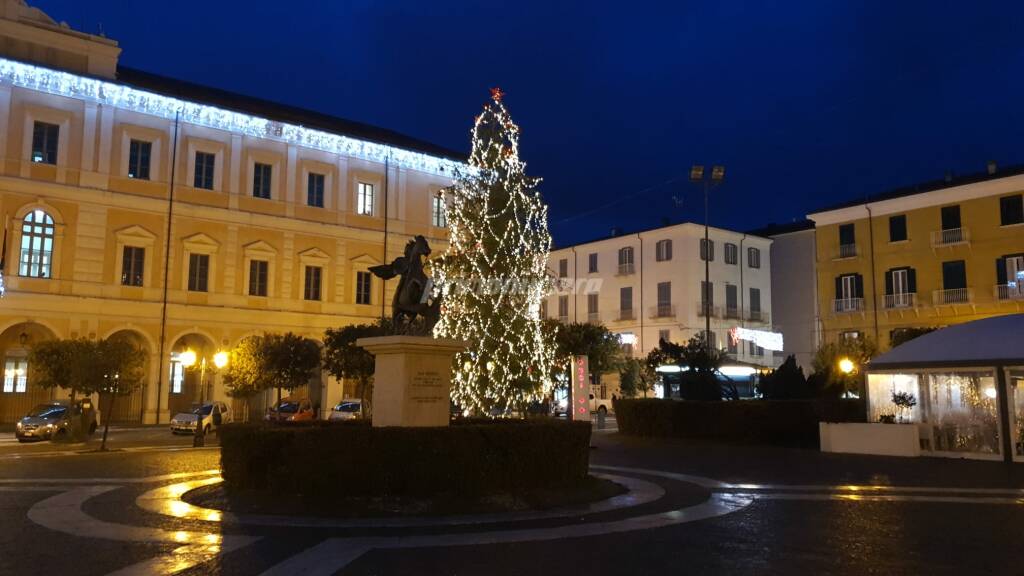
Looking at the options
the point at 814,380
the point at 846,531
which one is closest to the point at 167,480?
the point at 846,531

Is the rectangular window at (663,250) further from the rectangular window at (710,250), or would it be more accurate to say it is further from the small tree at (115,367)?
the small tree at (115,367)

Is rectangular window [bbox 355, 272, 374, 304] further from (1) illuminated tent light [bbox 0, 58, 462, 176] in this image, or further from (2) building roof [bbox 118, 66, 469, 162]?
(2) building roof [bbox 118, 66, 469, 162]

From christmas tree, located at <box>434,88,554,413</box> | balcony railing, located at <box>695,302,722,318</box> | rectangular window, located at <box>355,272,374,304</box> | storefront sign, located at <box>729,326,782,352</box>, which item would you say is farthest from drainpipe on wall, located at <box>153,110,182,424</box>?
balcony railing, located at <box>695,302,722,318</box>

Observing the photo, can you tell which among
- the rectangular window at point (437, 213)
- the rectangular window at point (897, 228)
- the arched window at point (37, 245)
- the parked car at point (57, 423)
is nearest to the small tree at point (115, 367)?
the parked car at point (57, 423)

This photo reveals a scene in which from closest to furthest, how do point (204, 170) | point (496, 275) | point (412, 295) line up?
point (412, 295)
point (496, 275)
point (204, 170)

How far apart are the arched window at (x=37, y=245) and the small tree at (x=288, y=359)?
10042mm

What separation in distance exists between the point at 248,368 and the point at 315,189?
11465mm

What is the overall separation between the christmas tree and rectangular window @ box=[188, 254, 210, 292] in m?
18.8

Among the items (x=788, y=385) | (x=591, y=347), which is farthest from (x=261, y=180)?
(x=788, y=385)

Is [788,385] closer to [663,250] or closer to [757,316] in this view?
[663,250]

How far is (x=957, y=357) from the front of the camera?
73.6 feet

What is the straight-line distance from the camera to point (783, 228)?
5962 centimetres

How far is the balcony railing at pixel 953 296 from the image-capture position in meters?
40.2

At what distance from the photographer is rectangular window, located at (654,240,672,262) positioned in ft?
184
